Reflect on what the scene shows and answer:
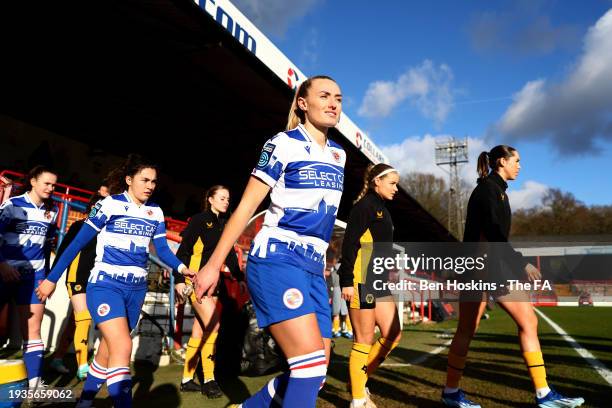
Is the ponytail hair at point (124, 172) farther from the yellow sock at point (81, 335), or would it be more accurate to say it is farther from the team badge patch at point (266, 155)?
the yellow sock at point (81, 335)

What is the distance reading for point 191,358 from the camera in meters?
4.84

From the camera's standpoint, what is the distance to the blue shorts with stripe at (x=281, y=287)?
207cm

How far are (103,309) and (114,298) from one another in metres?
0.11

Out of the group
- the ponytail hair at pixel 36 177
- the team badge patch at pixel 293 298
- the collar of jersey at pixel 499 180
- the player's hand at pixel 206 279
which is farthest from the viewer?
the ponytail hair at pixel 36 177

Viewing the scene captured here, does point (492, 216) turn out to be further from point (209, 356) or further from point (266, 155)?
point (209, 356)

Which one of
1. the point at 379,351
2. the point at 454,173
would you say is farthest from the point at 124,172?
the point at 454,173

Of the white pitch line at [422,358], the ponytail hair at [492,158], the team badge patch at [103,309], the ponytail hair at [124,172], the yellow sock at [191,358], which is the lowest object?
the white pitch line at [422,358]

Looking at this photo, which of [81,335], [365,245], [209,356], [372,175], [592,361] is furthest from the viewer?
[592,361]

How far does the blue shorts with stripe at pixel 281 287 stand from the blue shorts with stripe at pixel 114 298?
64.1 inches

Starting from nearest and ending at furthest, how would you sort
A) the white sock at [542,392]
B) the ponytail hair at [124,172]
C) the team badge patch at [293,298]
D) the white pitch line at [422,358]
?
the team badge patch at [293,298]
the white sock at [542,392]
the ponytail hair at [124,172]
the white pitch line at [422,358]

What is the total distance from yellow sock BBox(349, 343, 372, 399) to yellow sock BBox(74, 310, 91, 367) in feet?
10.8

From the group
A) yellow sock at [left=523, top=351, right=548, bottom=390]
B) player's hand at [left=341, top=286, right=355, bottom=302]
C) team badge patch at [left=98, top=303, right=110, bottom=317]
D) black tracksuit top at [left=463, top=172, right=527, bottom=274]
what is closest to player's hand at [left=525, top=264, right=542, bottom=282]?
black tracksuit top at [left=463, top=172, right=527, bottom=274]

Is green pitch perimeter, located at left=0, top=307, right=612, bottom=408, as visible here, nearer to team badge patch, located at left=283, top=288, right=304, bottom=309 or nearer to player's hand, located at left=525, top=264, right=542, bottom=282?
player's hand, located at left=525, top=264, right=542, bottom=282

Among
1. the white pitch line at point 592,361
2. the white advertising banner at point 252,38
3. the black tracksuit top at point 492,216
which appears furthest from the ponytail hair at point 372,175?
the white advertising banner at point 252,38
